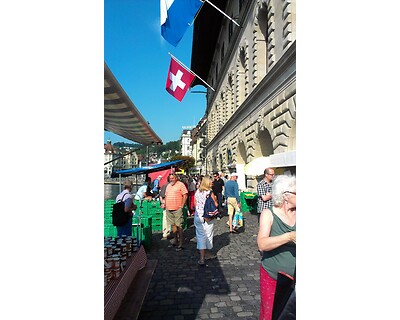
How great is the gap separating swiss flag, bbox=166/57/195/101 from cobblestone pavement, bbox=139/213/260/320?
9253mm

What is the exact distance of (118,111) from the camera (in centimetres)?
363

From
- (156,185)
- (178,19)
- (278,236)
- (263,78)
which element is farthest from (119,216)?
(156,185)

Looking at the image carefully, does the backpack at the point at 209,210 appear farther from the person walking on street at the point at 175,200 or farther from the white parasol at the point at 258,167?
the white parasol at the point at 258,167

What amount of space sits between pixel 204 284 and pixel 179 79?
11845 millimetres

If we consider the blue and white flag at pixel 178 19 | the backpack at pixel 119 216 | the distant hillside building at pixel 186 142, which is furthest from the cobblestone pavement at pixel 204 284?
the distant hillside building at pixel 186 142

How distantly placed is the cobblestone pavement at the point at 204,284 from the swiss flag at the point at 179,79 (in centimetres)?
925

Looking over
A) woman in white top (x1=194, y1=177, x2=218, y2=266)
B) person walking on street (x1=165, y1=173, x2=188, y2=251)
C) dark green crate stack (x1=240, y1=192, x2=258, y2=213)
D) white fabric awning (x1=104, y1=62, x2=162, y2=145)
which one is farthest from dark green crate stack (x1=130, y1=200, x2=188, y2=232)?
dark green crate stack (x1=240, y1=192, x2=258, y2=213)

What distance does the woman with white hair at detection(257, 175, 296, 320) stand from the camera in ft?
6.92

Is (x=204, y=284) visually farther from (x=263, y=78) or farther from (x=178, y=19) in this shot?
(x=263, y=78)

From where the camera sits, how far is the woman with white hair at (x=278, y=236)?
2.11 m

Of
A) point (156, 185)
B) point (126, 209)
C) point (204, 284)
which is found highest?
point (156, 185)
